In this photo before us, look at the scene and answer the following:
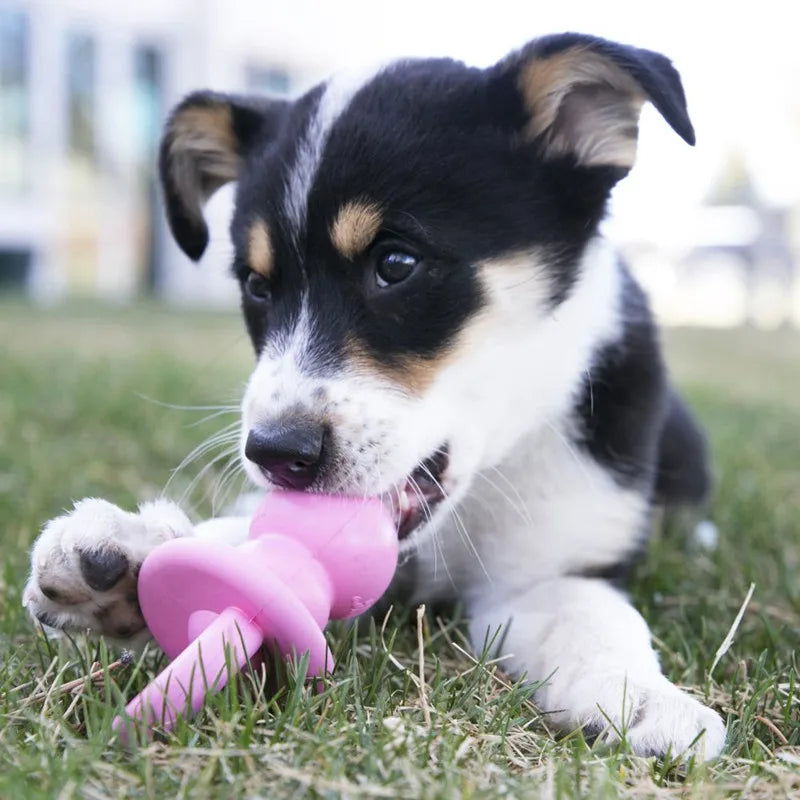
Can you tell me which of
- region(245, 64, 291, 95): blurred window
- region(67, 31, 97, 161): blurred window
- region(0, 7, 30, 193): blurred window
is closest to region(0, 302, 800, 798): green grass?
region(0, 7, 30, 193): blurred window

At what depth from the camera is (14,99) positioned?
17.0m

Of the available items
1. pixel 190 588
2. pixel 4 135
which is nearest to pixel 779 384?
pixel 190 588

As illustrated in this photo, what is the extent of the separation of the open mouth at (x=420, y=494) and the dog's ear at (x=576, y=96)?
2.66ft

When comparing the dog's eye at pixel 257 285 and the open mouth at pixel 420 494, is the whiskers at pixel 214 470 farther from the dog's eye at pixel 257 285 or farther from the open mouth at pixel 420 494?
the open mouth at pixel 420 494

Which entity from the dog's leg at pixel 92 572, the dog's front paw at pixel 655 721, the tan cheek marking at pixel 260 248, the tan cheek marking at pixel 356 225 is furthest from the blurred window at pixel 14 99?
the dog's front paw at pixel 655 721

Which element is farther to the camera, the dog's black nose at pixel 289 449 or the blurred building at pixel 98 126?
the blurred building at pixel 98 126

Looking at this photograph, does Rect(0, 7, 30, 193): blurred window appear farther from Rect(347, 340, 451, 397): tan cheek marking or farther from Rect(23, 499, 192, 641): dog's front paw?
Rect(23, 499, 192, 641): dog's front paw

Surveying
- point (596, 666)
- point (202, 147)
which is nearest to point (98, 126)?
point (202, 147)

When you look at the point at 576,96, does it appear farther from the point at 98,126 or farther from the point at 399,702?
the point at 98,126

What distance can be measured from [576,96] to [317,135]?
2.11 feet

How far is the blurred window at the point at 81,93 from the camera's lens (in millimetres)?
17406

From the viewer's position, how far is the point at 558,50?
2396 mm

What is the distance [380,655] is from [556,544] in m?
0.69

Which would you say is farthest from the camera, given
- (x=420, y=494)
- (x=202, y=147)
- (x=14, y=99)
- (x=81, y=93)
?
(x=81, y=93)
